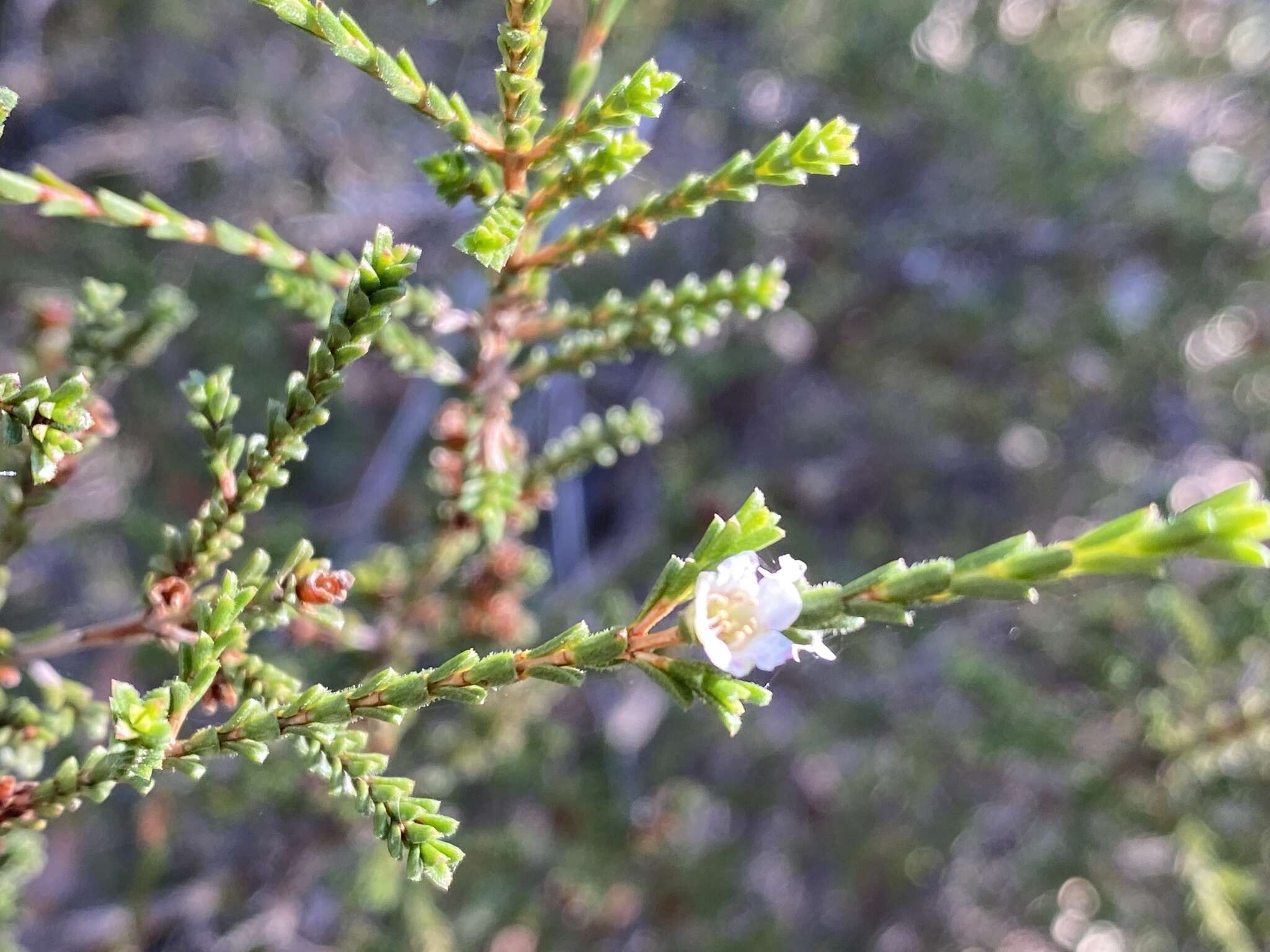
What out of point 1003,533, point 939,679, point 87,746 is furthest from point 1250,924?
point 87,746

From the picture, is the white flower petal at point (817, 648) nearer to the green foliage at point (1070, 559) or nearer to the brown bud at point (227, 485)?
the green foliage at point (1070, 559)

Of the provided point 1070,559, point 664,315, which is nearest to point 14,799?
point 664,315

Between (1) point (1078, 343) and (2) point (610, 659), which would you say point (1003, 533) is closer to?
(1) point (1078, 343)

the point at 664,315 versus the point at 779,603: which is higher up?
the point at 664,315

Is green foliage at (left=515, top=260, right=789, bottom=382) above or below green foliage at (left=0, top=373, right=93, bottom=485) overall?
above

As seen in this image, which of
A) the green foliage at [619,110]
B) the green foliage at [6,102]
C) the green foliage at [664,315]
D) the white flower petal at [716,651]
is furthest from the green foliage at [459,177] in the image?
the white flower petal at [716,651]

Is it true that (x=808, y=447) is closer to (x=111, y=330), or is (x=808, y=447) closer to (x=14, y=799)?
(x=111, y=330)

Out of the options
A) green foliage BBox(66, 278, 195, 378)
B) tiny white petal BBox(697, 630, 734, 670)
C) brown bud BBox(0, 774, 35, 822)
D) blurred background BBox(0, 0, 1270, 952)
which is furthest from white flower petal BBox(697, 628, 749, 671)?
blurred background BBox(0, 0, 1270, 952)

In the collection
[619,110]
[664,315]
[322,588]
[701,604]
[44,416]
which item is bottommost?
[322,588]

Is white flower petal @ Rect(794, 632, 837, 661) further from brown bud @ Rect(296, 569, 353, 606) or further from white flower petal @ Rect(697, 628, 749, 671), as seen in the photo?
brown bud @ Rect(296, 569, 353, 606)
